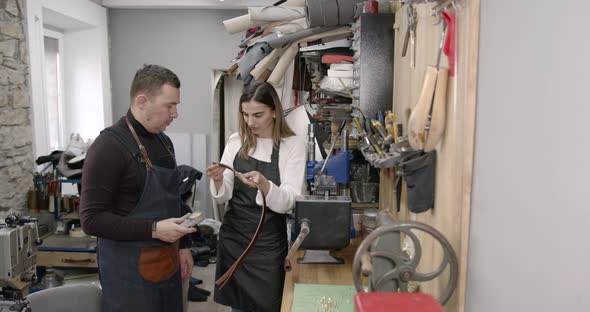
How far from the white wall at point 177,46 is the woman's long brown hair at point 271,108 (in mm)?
3524

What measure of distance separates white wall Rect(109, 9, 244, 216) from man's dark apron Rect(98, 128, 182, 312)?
3743mm

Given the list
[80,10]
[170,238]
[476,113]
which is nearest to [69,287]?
[170,238]

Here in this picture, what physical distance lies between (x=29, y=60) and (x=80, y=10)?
1.06 m

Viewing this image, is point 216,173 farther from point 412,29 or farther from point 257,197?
point 412,29

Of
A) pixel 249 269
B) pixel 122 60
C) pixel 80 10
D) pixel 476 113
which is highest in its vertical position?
pixel 80 10

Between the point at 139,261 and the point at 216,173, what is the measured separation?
479mm

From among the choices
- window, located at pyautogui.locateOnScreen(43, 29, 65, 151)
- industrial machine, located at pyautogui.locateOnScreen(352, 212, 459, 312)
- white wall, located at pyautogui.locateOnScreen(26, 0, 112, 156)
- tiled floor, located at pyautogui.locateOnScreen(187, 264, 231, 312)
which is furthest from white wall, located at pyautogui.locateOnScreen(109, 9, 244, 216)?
industrial machine, located at pyautogui.locateOnScreen(352, 212, 459, 312)

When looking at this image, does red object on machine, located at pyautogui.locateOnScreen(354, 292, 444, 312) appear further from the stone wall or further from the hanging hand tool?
the stone wall

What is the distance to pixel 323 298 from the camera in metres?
1.79

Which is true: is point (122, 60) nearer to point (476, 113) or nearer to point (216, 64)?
point (216, 64)

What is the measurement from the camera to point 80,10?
5.00 m

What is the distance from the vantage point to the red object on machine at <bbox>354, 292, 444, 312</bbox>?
1.07 meters

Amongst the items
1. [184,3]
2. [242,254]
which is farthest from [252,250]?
[184,3]

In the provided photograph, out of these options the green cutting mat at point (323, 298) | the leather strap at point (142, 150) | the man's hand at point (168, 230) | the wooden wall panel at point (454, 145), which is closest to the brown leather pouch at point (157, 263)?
the man's hand at point (168, 230)
